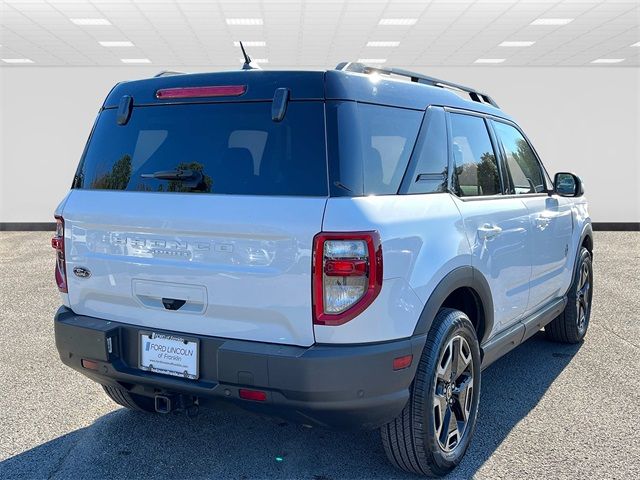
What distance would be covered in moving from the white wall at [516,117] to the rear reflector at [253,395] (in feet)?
54.7

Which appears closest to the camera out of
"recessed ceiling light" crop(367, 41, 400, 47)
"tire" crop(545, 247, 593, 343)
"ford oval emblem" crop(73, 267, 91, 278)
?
"ford oval emblem" crop(73, 267, 91, 278)

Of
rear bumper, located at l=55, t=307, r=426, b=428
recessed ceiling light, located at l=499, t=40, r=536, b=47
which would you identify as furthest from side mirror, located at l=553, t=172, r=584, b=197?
recessed ceiling light, located at l=499, t=40, r=536, b=47

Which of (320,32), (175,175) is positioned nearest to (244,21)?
(320,32)

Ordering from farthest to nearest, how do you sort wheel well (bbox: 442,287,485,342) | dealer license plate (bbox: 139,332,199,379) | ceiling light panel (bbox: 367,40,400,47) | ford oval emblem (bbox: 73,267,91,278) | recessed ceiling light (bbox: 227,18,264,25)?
ceiling light panel (bbox: 367,40,400,47), recessed ceiling light (bbox: 227,18,264,25), wheel well (bbox: 442,287,485,342), ford oval emblem (bbox: 73,267,91,278), dealer license plate (bbox: 139,332,199,379)

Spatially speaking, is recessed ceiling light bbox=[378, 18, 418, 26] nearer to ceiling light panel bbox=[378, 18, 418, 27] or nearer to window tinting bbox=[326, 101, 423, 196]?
ceiling light panel bbox=[378, 18, 418, 27]

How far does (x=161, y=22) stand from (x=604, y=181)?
13120mm

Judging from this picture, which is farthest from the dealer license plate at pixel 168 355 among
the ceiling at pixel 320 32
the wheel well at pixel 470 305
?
the ceiling at pixel 320 32

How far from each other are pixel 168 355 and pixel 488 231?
67.4 inches

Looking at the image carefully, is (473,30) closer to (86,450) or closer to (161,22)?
(161,22)

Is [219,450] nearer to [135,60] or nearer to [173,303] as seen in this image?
[173,303]

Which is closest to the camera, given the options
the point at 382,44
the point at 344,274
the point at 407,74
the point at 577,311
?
the point at 344,274

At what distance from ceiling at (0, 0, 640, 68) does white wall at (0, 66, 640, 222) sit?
48 cm

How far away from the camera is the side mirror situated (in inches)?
175

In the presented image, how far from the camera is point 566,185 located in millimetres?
4457
